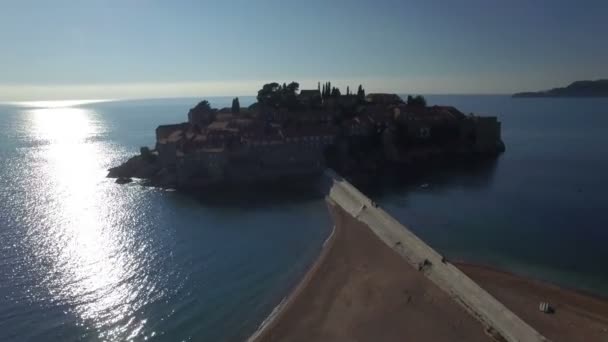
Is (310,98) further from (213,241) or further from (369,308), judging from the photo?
(369,308)

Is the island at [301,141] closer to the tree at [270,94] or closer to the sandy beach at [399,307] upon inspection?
the tree at [270,94]

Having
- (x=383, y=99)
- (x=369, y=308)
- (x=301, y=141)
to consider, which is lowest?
(x=369, y=308)


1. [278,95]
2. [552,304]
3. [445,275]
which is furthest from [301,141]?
[552,304]

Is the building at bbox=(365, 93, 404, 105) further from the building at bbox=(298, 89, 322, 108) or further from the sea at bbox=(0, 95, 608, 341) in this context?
the sea at bbox=(0, 95, 608, 341)

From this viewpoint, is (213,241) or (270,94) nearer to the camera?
(213,241)

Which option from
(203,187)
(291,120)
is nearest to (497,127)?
(291,120)

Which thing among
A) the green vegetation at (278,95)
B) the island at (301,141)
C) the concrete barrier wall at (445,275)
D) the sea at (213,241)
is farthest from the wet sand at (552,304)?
the green vegetation at (278,95)
